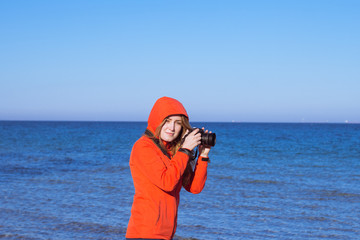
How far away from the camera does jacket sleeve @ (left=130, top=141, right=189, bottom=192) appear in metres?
2.31

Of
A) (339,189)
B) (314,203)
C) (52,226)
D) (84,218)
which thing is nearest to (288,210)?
(314,203)

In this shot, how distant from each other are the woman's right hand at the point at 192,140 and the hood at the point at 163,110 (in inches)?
5.5

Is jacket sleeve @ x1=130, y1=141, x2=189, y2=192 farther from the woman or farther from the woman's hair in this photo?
the woman's hair

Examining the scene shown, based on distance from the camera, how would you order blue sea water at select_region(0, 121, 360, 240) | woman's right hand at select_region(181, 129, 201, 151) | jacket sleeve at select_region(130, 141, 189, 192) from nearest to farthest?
jacket sleeve at select_region(130, 141, 189, 192) < woman's right hand at select_region(181, 129, 201, 151) < blue sea water at select_region(0, 121, 360, 240)

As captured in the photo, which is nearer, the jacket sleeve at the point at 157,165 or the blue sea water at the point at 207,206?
the jacket sleeve at the point at 157,165

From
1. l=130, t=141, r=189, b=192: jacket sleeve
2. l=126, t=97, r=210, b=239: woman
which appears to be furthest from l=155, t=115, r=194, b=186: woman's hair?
l=130, t=141, r=189, b=192: jacket sleeve

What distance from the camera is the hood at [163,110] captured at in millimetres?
2473

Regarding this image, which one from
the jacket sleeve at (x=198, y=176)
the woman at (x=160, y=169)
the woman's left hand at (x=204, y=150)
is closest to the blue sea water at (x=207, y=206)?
the jacket sleeve at (x=198, y=176)

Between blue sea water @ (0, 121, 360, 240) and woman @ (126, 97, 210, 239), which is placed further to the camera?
blue sea water @ (0, 121, 360, 240)

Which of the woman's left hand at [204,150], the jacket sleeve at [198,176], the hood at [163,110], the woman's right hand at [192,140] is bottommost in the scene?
the jacket sleeve at [198,176]

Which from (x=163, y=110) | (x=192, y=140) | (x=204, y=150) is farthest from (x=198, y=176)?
(x=163, y=110)

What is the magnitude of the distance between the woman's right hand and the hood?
A: 14cm

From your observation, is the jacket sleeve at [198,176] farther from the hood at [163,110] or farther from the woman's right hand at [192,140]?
the hood at [163,110]

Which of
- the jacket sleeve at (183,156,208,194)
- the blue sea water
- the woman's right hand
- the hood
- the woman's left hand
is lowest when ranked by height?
the blue sea water
